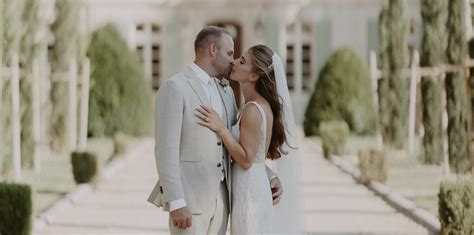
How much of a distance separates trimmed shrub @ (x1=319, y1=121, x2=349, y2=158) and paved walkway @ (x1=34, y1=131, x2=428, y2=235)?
122 inches

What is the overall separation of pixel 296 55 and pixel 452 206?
2343cm

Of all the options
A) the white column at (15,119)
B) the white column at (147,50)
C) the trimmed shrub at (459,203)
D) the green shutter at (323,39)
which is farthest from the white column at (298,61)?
the trimmed shrub at (459,203)

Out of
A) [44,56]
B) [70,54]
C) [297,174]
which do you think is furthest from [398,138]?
[297,174]

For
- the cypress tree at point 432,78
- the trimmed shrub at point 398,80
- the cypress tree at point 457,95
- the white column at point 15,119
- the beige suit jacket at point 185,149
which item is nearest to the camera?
the beige suit jacket at point 185,149

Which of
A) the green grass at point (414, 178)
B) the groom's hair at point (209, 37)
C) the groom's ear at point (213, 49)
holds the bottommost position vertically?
the green grass at point (414, 178)

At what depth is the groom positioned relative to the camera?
221 inches

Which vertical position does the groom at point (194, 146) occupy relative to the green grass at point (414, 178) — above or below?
above

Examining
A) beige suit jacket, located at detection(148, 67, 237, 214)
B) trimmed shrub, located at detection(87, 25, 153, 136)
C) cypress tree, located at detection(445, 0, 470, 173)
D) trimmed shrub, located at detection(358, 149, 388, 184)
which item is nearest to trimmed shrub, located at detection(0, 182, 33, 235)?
beige suit jacket, located at detection(148, 67, 237, 214)

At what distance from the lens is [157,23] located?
33.4 metres

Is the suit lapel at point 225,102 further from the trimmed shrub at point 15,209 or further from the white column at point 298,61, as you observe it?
the white column at point 298,61

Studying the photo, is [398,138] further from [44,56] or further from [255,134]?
[255,134]

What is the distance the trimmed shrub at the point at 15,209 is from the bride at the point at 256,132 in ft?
12.0

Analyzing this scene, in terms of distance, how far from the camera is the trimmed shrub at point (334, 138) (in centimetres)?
2125

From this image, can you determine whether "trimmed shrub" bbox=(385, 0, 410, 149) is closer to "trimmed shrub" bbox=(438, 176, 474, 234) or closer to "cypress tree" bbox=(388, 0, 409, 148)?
"cypress tree" bbox=(388, 0, 409, 148)
